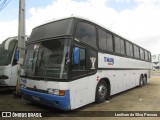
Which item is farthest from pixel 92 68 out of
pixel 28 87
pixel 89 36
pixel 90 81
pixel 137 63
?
pixel 137 63

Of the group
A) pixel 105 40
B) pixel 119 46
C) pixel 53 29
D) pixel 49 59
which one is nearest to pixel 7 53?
pixel 53 29

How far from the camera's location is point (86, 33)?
732cm

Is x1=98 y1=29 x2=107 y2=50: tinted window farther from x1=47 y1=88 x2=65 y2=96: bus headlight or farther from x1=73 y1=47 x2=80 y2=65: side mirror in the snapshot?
x1=47 y1=88 x2=65 y2=96: bus headlight

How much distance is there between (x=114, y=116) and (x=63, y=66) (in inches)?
92.3

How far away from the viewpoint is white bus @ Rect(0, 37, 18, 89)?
Answer: 1008cm

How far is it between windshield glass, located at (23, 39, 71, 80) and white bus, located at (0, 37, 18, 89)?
3.18m

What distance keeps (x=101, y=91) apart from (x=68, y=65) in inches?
105

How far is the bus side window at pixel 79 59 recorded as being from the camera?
20.7 feet

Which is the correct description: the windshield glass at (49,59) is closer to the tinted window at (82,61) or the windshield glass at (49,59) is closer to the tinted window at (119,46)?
the tinted window at (82,61)

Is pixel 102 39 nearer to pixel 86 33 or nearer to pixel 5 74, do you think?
pixel 86 33

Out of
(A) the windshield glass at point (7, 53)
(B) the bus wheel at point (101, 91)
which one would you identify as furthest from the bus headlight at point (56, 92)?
(A) the windshield glass at point (7, 53)

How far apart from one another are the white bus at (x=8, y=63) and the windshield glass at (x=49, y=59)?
3176 millimetres

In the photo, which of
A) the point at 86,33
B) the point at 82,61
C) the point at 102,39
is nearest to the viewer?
the point at 82,61

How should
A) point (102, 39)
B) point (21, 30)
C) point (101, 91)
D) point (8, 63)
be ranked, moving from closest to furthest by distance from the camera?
point (101, 91) < point (102, 39) < point (21, 30) < point (8, 63)
